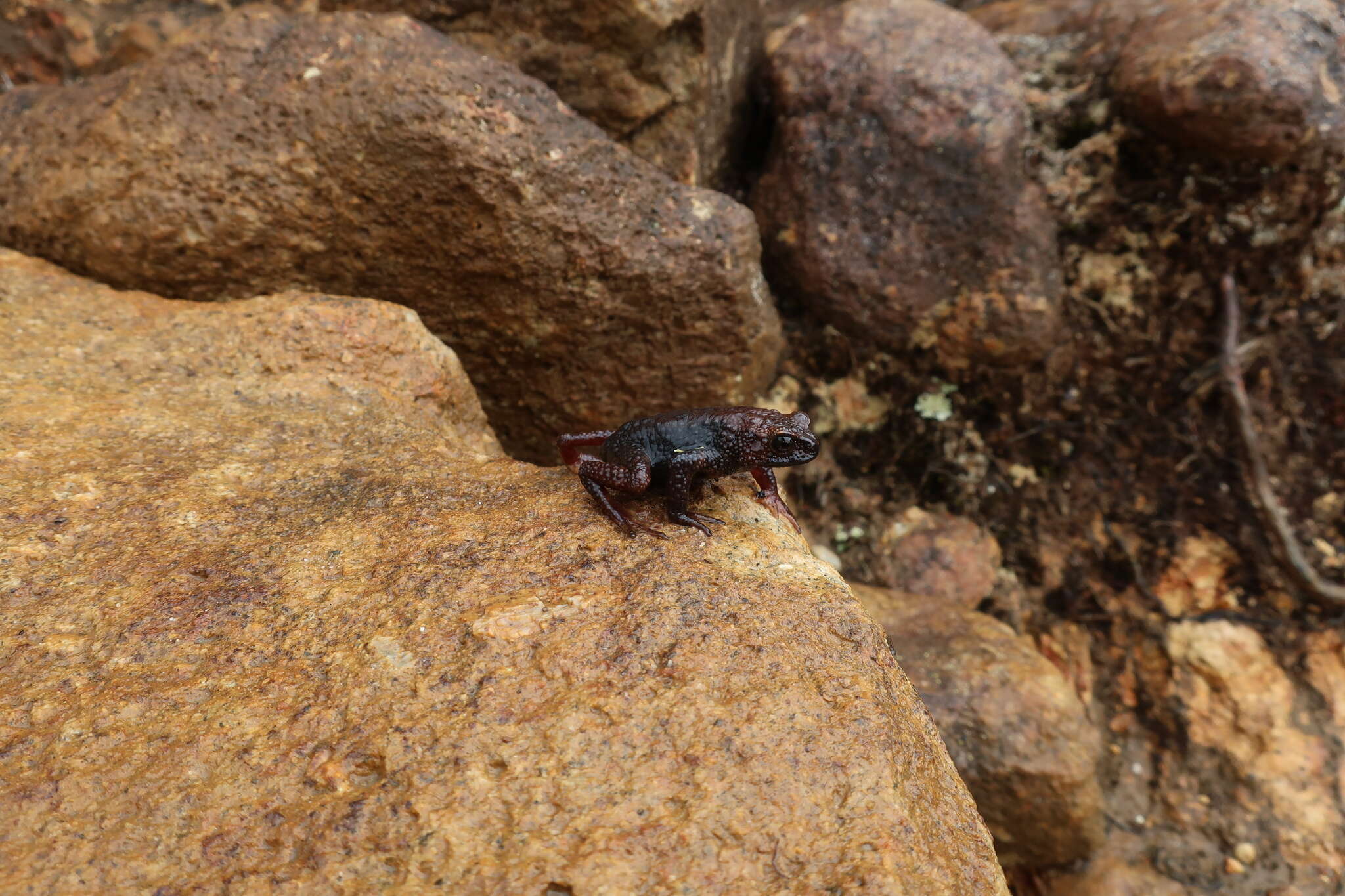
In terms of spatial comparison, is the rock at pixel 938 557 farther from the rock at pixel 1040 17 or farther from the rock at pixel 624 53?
the rock at pixel 1040 17

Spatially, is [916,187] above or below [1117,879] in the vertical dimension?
above

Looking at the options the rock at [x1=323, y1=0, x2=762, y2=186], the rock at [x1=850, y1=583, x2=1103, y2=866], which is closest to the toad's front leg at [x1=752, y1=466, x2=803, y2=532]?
the rock at [x1=850, y1=583, x2=1103, y2=866]

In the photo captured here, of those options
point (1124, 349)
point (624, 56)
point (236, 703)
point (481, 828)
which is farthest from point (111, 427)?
point (1124, 349)

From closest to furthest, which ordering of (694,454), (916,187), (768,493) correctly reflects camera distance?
(694,454) < (768,493) < (916,187)

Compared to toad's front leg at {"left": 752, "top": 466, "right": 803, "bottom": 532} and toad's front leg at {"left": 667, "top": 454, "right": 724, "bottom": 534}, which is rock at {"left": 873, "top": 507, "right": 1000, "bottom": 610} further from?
toad's front leg at {"left": 667, "top": 454, "right": 724, "bottom": 534}

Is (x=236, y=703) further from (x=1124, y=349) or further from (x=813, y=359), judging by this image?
(x=1124, y=349)

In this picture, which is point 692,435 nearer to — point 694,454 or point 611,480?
point 694,454

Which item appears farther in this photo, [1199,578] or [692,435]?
[1199,578]

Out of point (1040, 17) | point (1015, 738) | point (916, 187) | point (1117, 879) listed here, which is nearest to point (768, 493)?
point (1015, 738)
